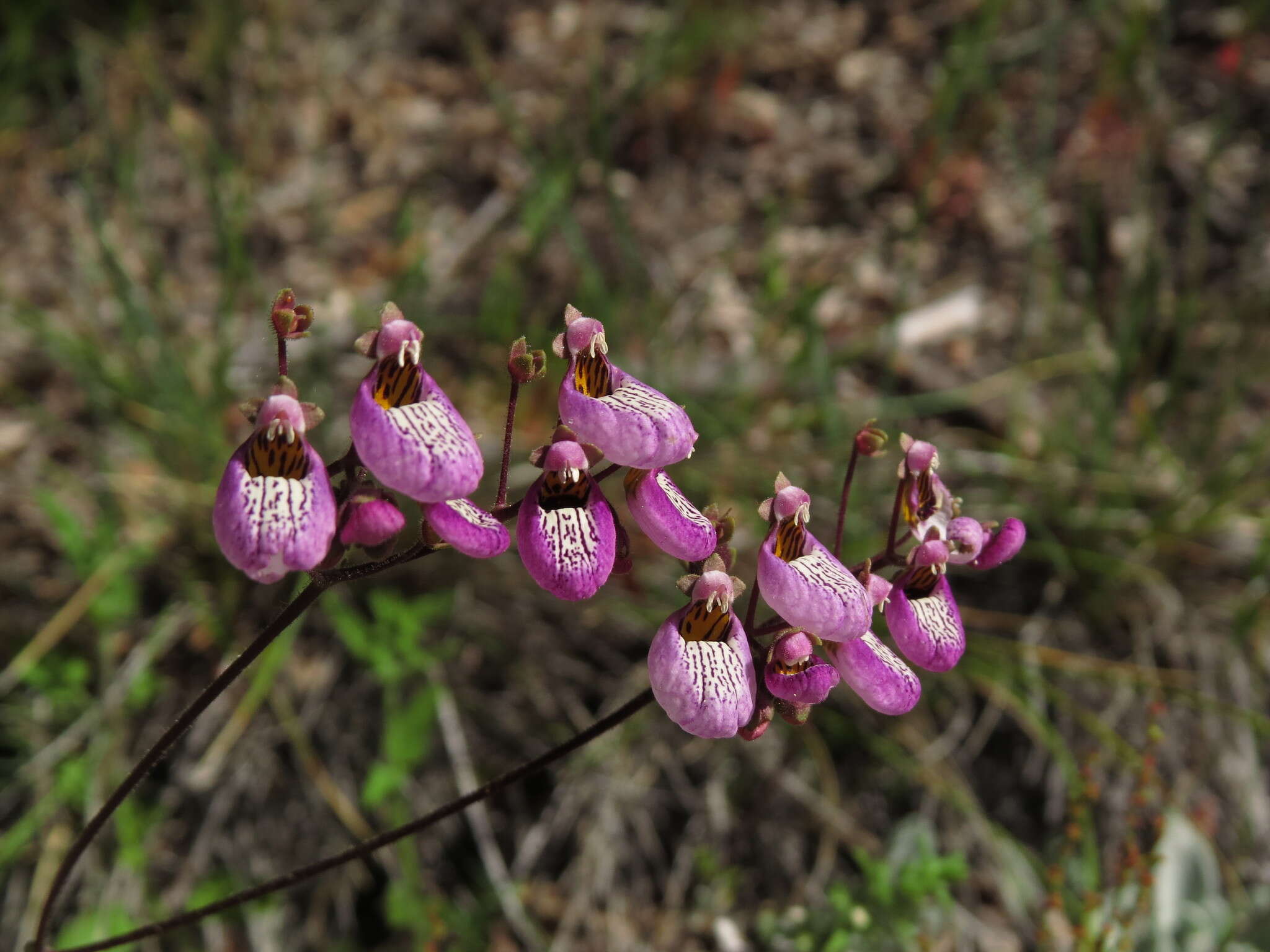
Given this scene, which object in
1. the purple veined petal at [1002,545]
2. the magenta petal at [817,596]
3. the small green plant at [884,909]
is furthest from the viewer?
the small green plant at [884,909]

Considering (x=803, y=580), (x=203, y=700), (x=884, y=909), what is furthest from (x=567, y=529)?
(x=884, y=909)

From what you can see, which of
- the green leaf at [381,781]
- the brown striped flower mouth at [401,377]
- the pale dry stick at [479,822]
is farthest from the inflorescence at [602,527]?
the pale dry stick at [479,822]

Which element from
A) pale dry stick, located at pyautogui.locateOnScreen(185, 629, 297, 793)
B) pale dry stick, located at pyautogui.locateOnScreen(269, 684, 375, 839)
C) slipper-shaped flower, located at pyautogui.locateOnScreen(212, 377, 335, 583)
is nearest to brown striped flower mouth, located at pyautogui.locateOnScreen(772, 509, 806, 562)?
slipper-shaped flower, located at pyautogui.locateOnScreen(212, 377, 335, 583)

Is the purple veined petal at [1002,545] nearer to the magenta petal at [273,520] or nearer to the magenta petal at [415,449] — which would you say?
the magenta petal at [415,449]

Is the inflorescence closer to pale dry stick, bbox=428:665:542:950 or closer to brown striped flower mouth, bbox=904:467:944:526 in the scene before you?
brown striped flower mouth, bbox=904:467:944:526

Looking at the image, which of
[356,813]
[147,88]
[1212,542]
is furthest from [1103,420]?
[147,88]
